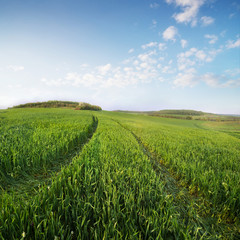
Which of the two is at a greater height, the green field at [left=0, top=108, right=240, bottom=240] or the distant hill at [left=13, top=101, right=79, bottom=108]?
the distant hill at [left=13, top=101, right=79, bottom=108]

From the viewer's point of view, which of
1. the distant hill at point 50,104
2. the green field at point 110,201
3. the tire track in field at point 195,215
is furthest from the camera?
the distant hill at point 50,104

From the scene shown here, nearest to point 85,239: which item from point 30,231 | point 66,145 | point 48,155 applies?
point 30,231

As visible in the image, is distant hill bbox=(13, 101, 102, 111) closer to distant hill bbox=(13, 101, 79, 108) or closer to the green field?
distant hill bbox=(13, 101, 79, 108)

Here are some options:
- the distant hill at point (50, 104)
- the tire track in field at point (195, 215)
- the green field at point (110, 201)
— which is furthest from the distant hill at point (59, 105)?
the tire track in field at point (195, 215)

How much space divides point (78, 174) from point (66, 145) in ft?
11.0

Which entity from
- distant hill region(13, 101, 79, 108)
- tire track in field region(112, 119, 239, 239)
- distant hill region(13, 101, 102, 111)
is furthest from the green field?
distant hill region(13, 101, 79, 108)

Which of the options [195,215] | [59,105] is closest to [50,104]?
[59,105]

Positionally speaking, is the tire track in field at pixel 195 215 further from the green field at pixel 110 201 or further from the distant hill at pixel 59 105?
the distant hill at pixel 59 105

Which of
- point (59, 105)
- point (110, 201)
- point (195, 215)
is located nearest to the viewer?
point (110, 201)

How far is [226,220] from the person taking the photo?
2400 millimetres

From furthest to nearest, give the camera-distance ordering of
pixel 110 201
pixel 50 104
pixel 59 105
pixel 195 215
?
1. pixel 59 105
2. pixel 50 104
3. pixel 195 215
4. pixel 110 201

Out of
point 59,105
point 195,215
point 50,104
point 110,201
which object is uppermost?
point 50,104

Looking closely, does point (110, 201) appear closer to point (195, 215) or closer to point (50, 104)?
point (195, 215)

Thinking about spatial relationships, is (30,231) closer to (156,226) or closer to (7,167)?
(156,226)
